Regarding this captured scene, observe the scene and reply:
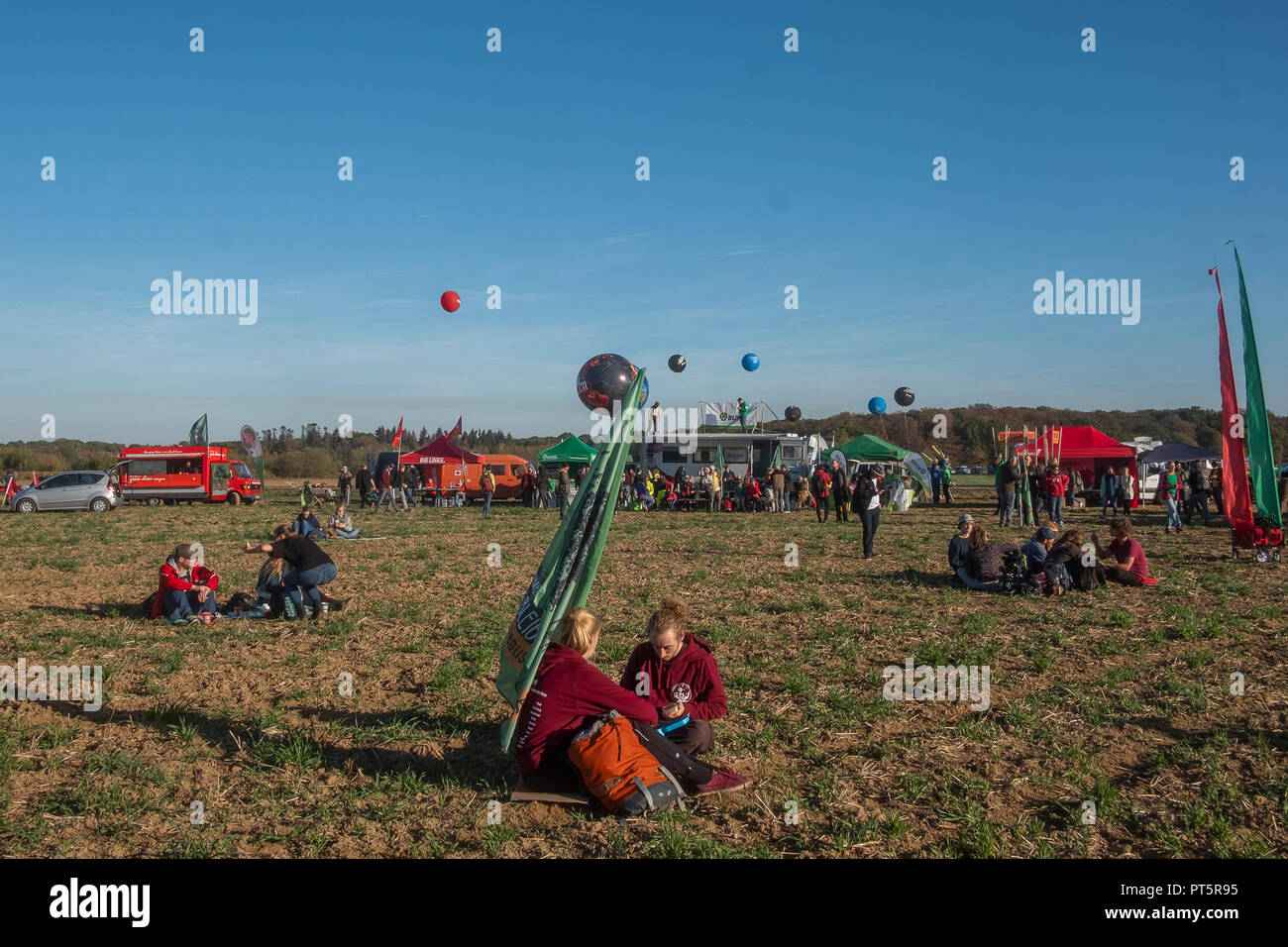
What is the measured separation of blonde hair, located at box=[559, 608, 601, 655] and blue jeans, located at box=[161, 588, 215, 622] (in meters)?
6.65

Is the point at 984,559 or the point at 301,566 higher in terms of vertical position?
the point at 301,566

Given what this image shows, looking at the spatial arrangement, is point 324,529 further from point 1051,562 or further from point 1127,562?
point 1127,562

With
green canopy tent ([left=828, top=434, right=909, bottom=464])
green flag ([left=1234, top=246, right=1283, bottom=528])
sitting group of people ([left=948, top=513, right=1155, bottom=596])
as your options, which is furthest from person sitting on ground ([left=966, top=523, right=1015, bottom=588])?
green canopy tent ([left=828, top=434, right=909, bottom=464])

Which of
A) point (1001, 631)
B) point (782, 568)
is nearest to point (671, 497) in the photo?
point (782, 568)

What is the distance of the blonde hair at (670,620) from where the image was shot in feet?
18.5

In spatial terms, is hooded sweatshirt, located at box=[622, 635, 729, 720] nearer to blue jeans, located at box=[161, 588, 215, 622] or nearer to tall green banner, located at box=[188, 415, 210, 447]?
blue jeans, located at box=[161, 588, 215, 622]

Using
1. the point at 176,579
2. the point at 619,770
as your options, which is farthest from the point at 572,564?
the point at 176,579

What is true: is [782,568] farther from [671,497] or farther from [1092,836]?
[671,497]

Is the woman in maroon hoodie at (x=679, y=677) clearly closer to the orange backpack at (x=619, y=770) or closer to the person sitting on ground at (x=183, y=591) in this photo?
the orange backpack at (x=619, y=770)

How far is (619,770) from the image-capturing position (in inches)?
190

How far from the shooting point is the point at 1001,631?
9.38 metres

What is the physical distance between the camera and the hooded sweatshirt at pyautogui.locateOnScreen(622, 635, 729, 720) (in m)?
5.58

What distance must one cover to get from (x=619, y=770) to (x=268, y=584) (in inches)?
277
